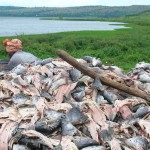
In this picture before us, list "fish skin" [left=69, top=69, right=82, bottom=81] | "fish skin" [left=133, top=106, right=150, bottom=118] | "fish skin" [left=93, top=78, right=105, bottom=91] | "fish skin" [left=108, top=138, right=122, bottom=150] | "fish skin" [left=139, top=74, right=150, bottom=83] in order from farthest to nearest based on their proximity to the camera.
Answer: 1. "fish skin" [left=139, top=74, right=150, bottom=83]
2. "fish skin" [left=69, top=69, right=82, bottom=81]
3. "fish skin" [left=93, top=78, right=105, bottom=91]
4. "fish skin" [left=133, top=106, right=150, bottom=118]
5. "fish skin" [left=108, top=138, right=122, bottom=150]

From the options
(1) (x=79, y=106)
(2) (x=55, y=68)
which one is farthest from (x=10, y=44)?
(1) (x=79, y=106)

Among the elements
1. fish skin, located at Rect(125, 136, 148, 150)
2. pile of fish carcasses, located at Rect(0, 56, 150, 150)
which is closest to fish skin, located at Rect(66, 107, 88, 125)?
pile of fish carcasses, located at Rect(0, 56, 150, 150)

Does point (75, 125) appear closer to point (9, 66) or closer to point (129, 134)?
point (129, 134)

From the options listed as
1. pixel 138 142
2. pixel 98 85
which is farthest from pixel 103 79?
pixel 138 142

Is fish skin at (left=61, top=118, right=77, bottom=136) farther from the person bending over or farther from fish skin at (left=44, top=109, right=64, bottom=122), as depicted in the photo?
the person bending over

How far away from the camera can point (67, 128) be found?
5586 millimetres

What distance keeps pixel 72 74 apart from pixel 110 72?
75cm

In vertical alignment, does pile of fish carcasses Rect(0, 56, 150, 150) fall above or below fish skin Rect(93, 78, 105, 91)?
below

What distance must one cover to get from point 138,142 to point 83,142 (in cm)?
73

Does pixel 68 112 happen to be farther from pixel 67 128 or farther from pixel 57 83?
pixel 57 83

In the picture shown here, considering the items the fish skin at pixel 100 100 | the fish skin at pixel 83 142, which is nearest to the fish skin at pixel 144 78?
the fish skin at pixel 100 100

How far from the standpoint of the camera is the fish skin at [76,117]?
5730mm

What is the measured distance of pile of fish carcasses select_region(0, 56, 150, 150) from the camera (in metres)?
5.41

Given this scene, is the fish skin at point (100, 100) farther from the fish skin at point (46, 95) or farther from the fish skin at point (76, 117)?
the fish skin at point (76, 117)
